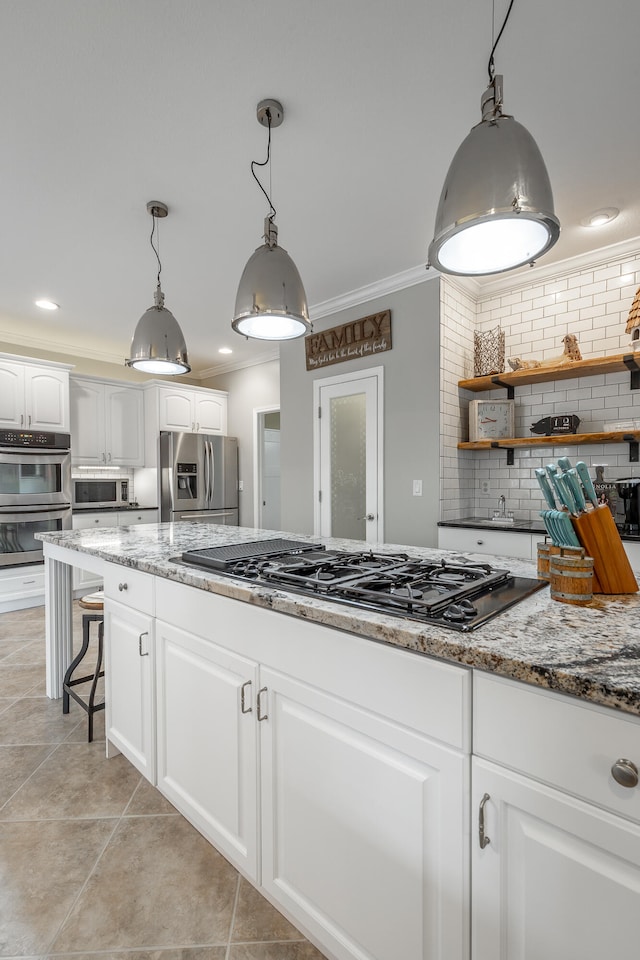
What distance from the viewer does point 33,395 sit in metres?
4.59

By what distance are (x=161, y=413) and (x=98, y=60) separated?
156 inches

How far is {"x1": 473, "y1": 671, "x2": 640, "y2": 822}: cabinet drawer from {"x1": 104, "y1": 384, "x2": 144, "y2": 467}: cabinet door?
5.26 metres

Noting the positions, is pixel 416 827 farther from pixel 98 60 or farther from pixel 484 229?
pixel 98 60

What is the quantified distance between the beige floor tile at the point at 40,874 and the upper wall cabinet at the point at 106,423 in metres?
4.03

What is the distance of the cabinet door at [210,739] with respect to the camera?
134cm

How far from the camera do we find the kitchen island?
75 cm

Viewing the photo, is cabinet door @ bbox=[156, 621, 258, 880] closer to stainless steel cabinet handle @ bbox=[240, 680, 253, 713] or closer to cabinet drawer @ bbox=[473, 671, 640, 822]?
stainless steel cabinet handle @ bbox=[240, 680, 253, 713]

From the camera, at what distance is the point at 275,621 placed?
4.07 feet

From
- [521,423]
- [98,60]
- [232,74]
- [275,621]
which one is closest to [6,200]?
[98,60]

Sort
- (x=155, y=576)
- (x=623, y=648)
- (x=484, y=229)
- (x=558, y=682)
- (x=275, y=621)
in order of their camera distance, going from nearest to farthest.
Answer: (x=558, y=682), (x=623, y=648), (x=275, y=621), (x=484, y=229), (x=155, y=576)

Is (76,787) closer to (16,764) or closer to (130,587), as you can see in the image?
(16,764)

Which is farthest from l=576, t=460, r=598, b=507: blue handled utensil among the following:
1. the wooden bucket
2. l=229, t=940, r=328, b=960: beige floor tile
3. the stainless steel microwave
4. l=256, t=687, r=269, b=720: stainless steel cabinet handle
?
the stainless steel microwave

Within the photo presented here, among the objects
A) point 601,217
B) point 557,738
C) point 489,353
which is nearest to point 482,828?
point 557,738

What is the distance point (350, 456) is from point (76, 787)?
279 cm
